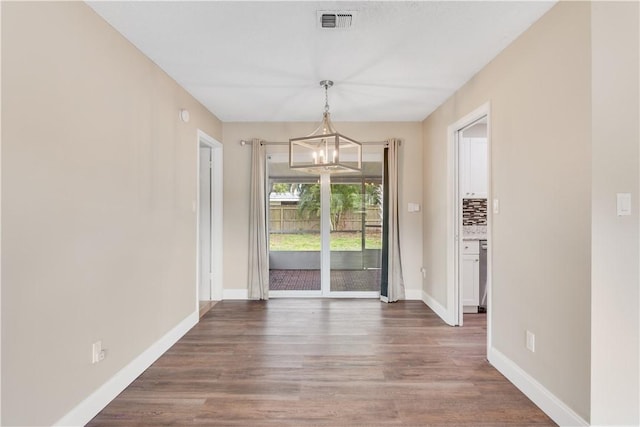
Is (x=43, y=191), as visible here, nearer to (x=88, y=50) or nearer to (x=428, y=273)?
(x=88, y=50)

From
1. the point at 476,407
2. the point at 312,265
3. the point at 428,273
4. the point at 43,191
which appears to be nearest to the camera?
the point at 43,191

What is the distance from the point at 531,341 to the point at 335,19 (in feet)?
8.29

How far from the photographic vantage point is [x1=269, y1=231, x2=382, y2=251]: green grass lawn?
479 centimetres

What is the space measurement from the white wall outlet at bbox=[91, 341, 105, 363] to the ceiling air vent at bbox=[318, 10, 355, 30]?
252 centimetres

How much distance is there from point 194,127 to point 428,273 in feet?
11.5

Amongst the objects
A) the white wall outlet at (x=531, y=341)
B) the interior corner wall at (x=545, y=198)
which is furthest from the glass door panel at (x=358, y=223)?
the white wall outlet at (x=531, y=341)

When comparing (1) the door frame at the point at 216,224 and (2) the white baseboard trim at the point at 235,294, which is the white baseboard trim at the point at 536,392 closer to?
(2) the white baseboard trim at the point at 235,294

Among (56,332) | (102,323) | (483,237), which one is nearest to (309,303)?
(483,237)

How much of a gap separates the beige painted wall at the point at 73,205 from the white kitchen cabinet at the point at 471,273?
339 cm

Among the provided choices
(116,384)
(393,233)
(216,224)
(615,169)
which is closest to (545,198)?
(615,169)

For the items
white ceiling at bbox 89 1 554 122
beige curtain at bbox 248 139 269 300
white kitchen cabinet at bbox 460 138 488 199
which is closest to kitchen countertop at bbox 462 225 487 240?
white kitchen cabinet at bbox 460 138 488 199

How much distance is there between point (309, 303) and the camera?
4.45 m

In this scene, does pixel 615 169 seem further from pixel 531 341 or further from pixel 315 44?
pixel 315 44

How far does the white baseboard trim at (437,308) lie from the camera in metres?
3.66
